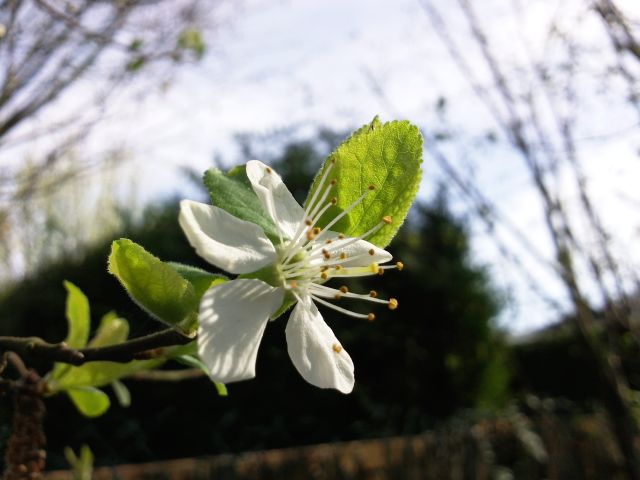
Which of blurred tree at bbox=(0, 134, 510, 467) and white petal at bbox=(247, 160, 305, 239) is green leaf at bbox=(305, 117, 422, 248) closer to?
white petal at bbox=(247, 160, 305, 239)

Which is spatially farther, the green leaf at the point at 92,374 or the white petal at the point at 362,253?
the green leaf at the point at 92,374

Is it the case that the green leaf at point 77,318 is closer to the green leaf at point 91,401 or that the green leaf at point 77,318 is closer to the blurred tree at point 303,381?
the green leaf at point 91,401

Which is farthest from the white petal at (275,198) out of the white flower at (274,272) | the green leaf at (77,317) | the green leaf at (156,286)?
the green leaf at (77,317)

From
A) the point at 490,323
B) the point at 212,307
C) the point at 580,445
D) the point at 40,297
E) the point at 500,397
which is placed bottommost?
the point at 580,445

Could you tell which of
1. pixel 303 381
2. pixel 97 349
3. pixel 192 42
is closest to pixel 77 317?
pixel 97 349

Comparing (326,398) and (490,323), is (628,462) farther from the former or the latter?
(490,323)

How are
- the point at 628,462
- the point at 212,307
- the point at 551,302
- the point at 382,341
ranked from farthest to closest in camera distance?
the point at 382,341
the point at 551,302
the point at 628,462
the point at 212,307

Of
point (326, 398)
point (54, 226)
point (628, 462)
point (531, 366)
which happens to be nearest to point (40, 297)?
point (54, 226)

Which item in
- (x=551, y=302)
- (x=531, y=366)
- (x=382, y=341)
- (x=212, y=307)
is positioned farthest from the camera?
(x=531, y=366)
